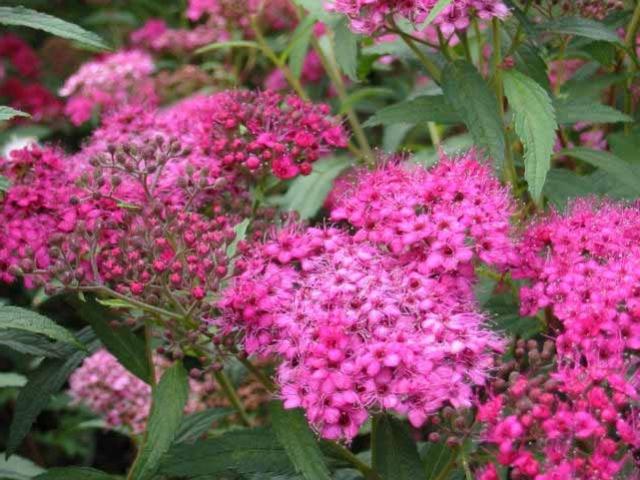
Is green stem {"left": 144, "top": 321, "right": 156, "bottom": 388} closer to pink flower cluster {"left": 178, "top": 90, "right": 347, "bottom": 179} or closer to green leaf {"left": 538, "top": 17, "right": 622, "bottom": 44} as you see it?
pink flower cluster {"left": 178, "top": 90, "right": 347, "bottom": 179}

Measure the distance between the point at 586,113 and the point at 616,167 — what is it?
0.53 ft

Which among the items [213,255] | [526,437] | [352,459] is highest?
[213,255]

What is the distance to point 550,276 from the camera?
91.8 inches

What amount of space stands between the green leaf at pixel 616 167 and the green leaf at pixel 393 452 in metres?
0.93

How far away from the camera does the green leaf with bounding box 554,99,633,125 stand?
8.98 ft

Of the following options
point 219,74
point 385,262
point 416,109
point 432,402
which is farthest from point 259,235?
point 219,74

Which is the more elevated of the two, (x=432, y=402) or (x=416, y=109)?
(x=416, y=109)

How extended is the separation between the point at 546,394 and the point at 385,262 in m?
0.50

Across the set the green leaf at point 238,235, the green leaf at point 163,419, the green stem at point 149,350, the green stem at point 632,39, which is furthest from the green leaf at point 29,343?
the green stem at point 632,39

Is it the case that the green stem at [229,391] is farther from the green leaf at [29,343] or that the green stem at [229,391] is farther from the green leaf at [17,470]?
the green leaf at [17,470]

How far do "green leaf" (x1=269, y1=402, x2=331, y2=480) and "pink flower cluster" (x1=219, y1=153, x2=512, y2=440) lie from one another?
0.10m

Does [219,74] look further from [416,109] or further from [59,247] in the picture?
[59,247]

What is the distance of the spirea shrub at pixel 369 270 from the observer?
6.74ft

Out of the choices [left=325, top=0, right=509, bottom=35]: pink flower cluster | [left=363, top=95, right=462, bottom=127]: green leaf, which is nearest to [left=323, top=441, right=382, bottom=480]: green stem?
[left=363, top=95, right=462, bottom=127]: green leaf
